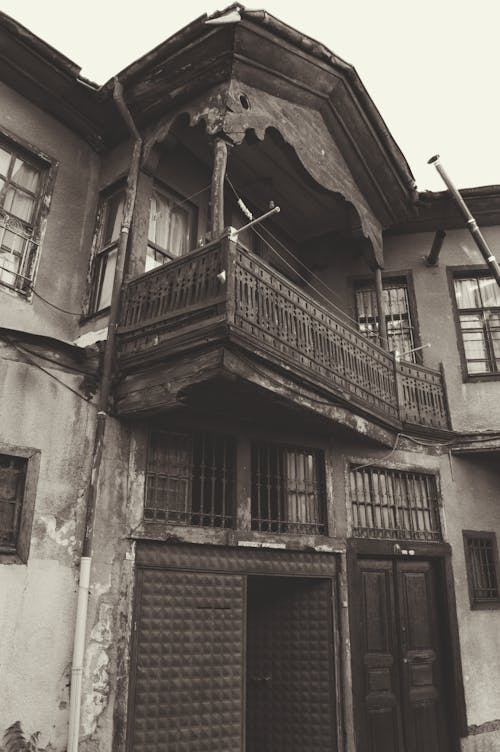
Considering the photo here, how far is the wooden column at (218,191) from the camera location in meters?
6.56

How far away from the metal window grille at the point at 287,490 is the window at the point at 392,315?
323cm

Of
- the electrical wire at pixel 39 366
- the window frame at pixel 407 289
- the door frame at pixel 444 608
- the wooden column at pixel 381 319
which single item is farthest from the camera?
the window frame at pixel 407 289

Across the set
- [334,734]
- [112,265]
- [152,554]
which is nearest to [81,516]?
[152,554]

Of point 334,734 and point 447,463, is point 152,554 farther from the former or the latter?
point 447,463

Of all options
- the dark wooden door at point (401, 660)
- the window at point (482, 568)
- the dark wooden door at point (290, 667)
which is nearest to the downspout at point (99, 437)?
the dark wooden door at point (290, 667)

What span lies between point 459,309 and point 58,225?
716cm

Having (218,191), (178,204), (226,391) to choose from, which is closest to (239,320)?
(226,391)

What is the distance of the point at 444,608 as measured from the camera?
29.2 ft

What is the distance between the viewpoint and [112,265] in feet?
24.8

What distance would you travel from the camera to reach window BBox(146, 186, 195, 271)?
785cm

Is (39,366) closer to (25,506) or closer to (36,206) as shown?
(25,506)

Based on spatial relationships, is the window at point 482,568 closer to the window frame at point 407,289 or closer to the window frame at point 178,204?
the window frame at point 407,289

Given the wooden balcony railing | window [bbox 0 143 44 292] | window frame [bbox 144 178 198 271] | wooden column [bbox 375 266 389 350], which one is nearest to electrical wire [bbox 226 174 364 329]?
wooden column [bbox 375 266 389 350]

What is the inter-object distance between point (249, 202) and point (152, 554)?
615cm
